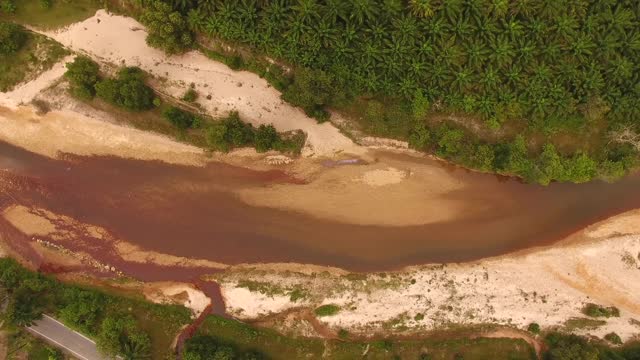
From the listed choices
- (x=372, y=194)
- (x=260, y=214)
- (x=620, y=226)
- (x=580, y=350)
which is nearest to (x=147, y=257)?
(x=260, y=214)

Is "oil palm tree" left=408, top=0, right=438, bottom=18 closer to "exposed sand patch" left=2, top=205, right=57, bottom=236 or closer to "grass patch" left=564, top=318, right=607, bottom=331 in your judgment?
"grass patch" left=564, top=318, right=607, bottom=331

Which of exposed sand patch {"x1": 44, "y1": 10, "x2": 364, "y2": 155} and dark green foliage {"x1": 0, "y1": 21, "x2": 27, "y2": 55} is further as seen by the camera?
exposed sand patch {"x1": 44, "y1": 10, "x2": 364, "y2": 155}

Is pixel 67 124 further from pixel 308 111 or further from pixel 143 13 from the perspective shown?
pixel 308 111

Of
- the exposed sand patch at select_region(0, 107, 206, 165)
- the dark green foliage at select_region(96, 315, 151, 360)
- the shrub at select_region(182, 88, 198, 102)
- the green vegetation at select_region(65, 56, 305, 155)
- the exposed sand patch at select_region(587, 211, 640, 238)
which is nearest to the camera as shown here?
the green vegetation at select_region(65, 56, 305, 155)

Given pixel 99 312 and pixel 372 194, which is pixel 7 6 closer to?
pixel 99 312

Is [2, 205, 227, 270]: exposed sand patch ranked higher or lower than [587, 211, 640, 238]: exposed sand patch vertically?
lower

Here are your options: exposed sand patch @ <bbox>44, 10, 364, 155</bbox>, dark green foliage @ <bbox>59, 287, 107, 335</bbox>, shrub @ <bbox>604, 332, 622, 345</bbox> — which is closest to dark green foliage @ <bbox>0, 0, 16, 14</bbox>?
exposed sand patch @ <bbox>44, 10, 364, 155</bbox>

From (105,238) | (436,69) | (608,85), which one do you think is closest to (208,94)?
(105,238)
